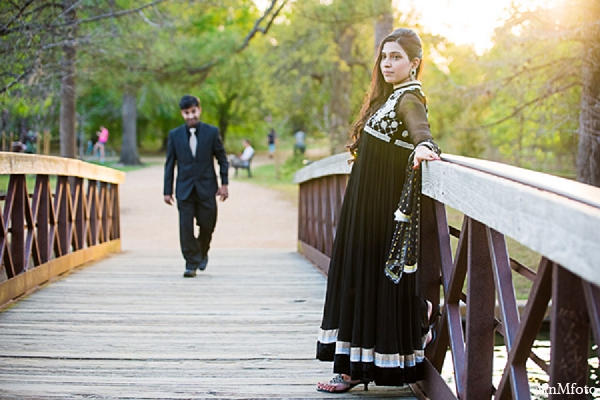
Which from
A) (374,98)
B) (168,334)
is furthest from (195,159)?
(374,98)

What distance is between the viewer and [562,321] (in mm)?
1836

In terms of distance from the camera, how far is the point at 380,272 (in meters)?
3.13

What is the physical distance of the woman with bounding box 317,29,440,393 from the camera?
3100mm

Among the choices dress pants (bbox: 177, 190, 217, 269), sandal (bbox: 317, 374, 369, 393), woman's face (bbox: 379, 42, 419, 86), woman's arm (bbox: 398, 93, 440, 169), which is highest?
woman's face (bbox: 379, 42, 419, 86)

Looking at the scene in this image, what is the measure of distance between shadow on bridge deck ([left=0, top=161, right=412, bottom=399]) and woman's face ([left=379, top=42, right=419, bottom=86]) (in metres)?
1.33

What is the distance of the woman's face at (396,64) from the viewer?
3.24 meters

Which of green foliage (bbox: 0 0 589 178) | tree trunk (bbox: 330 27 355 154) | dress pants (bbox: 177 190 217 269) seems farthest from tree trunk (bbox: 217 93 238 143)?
dress pants (bbox: 177 190 217 269)

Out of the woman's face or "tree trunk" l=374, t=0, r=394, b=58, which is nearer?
the woman's face

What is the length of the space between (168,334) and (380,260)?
179 cm

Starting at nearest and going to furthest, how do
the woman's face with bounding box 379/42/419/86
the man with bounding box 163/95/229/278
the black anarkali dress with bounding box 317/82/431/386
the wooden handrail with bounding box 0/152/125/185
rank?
1. the black anarkali dress with bounding box 317/82/431/386
2. the woman's face with bounding box 379/42/419/86
3. the wooden handrail with bounding box 0/152/125/185
4. the man with bounding box 163/95/229/278

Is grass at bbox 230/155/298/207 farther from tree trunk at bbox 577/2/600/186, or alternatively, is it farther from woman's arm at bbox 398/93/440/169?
woman's arm at bbox 398/93/440/169

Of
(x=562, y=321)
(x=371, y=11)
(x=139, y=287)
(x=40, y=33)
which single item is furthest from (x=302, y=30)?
(x=562, y=321)

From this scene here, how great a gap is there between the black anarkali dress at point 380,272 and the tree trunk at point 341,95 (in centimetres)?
1629

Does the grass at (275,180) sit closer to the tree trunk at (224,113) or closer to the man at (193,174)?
the tree trunk at (224,113)
